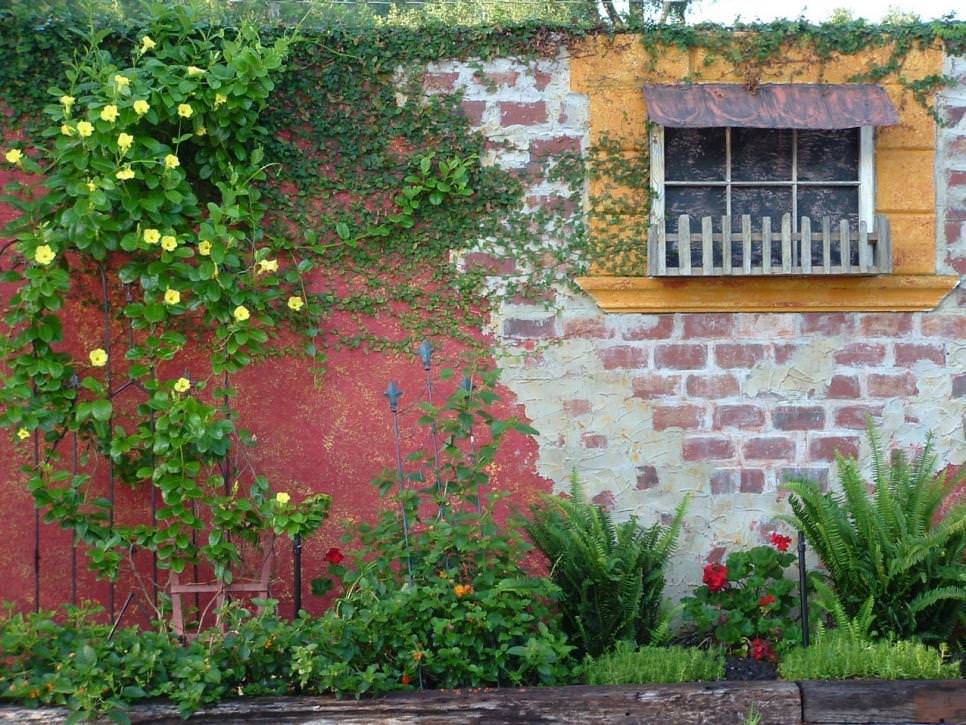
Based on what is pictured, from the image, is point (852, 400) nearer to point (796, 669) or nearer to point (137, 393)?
point (796, 669)

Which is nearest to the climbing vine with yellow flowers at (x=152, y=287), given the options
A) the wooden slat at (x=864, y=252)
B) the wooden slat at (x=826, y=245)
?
the wooden slat at (x=826, y=245)

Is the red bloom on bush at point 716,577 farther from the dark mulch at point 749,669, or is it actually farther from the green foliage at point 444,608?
the green foliage at point 444,608

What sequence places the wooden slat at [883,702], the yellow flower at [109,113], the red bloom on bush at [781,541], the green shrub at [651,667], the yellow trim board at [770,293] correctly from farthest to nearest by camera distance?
the yellow trim board at [770,293]
the red bloom on bush at [781,541]
the yellow flower at [109,113]
the green shrub at [651,667]
the wooden slat at [883,702]

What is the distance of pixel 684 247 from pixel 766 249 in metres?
0.36

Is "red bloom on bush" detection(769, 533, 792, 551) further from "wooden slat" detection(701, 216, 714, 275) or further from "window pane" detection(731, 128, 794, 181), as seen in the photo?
"window pane" detection(731, 128, 794, 181)

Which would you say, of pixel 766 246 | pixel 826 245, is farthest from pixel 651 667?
pixel 826 245

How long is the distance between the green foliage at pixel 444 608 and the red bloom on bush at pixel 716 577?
0.73m

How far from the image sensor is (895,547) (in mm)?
4852

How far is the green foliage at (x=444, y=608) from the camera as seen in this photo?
434cm

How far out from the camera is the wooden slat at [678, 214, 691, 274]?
5270 mm

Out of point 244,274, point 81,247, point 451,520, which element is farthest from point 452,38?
point 451,520

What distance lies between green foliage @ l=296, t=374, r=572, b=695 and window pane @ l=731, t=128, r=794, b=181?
5.75 feet

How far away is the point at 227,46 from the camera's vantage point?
500 centimetres

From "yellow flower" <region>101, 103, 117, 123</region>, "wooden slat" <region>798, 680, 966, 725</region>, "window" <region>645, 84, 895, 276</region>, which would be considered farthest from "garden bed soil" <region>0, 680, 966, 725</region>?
"yellow flower" <region>101, 103, 117, 123</region>
